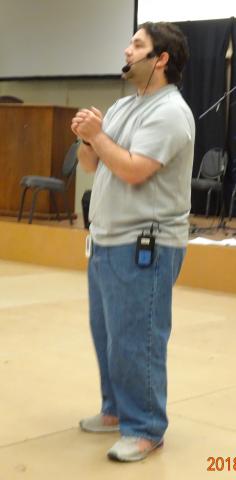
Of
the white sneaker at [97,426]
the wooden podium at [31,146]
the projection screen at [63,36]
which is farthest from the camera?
the projection screen at [63,36]

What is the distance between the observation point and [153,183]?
2.51 meters

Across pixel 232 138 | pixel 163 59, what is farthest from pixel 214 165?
pixel 163 59

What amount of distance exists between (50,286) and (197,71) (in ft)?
15.9

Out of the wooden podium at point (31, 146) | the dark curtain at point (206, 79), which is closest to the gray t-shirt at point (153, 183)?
the wooden podium at point (31, 146)

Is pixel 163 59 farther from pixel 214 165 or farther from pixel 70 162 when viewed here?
pixel 214 165

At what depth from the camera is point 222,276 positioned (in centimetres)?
656

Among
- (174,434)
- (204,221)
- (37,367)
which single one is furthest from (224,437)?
(204,221)

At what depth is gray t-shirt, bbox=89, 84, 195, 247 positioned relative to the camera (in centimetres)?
247

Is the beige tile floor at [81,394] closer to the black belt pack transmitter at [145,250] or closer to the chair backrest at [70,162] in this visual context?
the black belt pack transmitter at [145,250]

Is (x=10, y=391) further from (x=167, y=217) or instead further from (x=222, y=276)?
(x=222, y=276)

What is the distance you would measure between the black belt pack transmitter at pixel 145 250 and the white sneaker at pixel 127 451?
0.58 metres

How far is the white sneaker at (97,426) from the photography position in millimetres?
2861

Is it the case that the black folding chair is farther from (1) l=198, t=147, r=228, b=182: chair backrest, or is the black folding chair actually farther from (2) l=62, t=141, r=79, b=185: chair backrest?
(1) l=198, t=147, r=228, b=182: chair backrest

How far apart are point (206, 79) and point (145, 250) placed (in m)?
8.13
